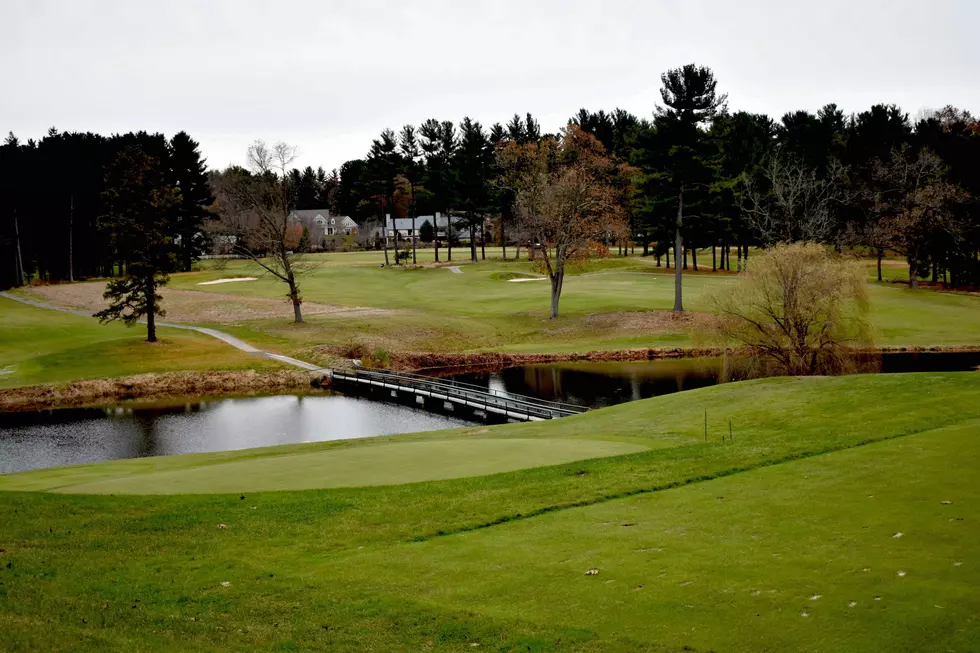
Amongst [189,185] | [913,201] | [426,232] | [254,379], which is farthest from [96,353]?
[426,232]

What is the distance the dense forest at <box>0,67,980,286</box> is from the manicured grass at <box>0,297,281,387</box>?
5.79 meters

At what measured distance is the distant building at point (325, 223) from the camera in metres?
163

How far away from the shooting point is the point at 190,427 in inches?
1539

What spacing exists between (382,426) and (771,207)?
202 ft

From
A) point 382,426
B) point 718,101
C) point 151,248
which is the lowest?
point 382,426

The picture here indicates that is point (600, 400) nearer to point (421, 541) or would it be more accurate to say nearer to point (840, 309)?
point (840, 309)

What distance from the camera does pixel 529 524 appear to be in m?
15.3

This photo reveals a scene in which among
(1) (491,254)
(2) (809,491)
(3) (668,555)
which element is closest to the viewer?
(3) (668,555)

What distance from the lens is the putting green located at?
756 inches

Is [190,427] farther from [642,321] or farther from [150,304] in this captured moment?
[642,321]

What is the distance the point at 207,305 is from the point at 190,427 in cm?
3636

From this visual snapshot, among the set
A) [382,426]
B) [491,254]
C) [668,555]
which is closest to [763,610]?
[668,555]

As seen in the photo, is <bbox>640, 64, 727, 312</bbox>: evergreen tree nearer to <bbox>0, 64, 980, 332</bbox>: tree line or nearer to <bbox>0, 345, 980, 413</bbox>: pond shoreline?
<bbox>0, 64, 980, 332</bbox>: tree line

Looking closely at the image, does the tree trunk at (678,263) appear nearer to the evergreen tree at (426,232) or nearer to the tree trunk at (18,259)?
the tree trunk at (18,259)
